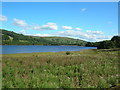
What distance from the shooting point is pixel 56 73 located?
898 cm

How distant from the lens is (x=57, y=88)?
6297mm

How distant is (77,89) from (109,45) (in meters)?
116

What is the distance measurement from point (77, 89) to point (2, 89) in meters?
3.29

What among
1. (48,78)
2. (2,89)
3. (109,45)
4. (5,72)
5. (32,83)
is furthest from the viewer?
(109,45)

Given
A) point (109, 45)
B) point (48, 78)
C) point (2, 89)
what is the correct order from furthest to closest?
point (109, 45) < point (48, 78) < point (2, 89)

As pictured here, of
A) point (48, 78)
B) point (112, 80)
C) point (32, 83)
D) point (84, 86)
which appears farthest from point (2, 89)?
point (112, 80)

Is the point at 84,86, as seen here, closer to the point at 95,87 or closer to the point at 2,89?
the point at 95,87

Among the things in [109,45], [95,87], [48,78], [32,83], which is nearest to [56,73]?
[48,78]

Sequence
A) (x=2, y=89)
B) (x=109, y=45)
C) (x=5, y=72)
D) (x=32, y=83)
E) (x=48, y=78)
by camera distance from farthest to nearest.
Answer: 1. (x=109, y=45)
2. (x=5, y=72)
3. (x=48, y=78)
4. (x=32, y=83)
5. (x=2, y=89)

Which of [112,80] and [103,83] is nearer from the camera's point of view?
[103,83]

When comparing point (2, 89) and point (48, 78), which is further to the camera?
point (48, 78)

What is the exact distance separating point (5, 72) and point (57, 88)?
397cm

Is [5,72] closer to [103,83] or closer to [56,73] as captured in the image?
[56,73]

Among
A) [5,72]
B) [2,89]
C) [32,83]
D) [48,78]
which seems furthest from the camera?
[5,72]
